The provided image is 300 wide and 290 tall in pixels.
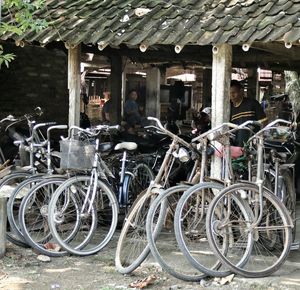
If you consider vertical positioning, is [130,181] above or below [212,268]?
above

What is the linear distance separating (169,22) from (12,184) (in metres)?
2.76

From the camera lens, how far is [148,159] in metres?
8.12

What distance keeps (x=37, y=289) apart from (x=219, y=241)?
1.88 metres

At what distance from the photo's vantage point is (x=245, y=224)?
562cm

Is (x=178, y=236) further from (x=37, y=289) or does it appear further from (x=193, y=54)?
(x=193, y=54)

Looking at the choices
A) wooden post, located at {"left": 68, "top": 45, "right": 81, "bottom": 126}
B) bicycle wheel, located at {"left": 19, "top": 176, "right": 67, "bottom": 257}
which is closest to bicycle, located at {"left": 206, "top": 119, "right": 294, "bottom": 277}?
bicycle wheel, located at {"left": 19, "top": 176, "right": 67, "bottom": 257}

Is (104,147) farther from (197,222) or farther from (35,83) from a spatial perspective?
(35,83)

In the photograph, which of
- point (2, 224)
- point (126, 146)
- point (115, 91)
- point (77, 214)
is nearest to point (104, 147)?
point (126, 146)

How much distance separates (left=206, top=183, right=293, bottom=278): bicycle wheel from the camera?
547cm

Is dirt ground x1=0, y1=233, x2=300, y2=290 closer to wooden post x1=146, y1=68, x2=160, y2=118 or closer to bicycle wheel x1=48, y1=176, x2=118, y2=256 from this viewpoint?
bicycle wheel x1=48, y1=176, x2=118, y2=256

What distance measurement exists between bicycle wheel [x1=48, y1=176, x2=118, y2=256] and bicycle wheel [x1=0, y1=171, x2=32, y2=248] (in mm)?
553

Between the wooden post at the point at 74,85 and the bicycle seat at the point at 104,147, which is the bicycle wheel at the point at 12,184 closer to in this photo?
the bicycle seat at the point at 104,147

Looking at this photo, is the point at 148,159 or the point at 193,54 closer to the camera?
the point at 148,159

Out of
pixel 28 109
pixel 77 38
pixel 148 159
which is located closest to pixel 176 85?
pixel 28 109
